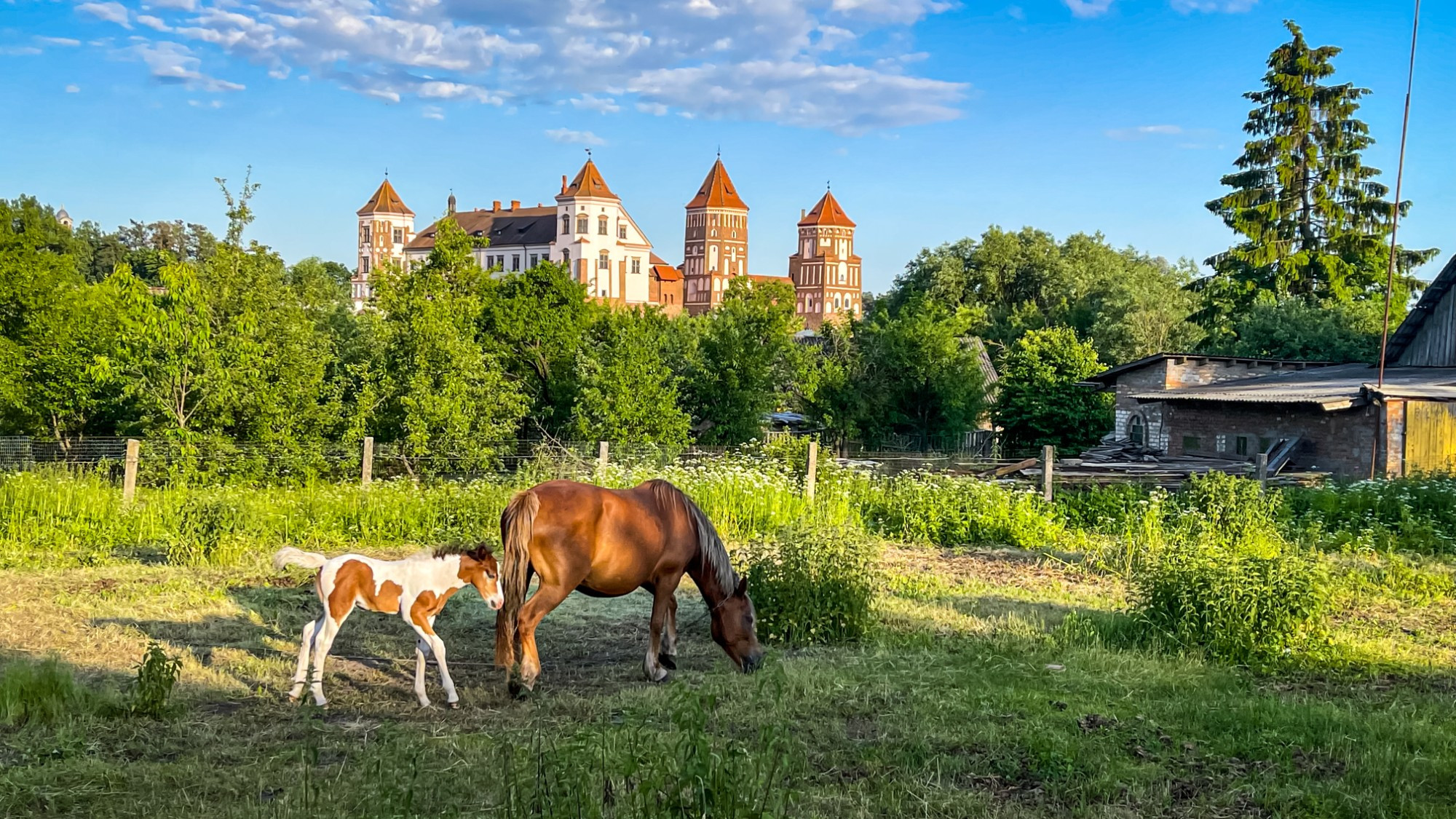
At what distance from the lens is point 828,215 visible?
162 metres

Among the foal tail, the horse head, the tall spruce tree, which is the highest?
the tall spruce tree

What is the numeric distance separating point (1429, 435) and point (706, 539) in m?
15.8

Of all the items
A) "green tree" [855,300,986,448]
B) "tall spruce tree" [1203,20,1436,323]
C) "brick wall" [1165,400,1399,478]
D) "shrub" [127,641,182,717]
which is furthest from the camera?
"tall spruce tree" [1203,20,1436,323]

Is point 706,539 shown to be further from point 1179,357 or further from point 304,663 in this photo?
point 1179,357

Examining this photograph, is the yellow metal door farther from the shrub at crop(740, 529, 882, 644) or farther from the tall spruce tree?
the tall spruce tree

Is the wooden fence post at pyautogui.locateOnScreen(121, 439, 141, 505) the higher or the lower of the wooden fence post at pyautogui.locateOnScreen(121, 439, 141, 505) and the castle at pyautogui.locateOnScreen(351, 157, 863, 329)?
the lower

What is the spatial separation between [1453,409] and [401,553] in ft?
55.6

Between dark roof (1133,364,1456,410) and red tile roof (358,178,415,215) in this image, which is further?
red tile roof (358,178,415,215)

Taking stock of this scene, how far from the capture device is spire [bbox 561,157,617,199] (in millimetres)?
108194

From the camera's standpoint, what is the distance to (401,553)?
12.6 meters

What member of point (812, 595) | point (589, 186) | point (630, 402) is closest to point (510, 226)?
point (589, 186)

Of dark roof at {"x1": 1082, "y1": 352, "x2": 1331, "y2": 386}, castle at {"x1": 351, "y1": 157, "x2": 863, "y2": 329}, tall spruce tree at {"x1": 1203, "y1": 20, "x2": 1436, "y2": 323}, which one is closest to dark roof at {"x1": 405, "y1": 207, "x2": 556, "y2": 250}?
castle at {"x1": 351, "y1": 157, "x2": 863, "y2": 329}

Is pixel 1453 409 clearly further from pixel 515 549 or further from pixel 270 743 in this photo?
pixel 270 743

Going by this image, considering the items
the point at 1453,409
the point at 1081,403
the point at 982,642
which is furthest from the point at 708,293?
the point at 982,642
